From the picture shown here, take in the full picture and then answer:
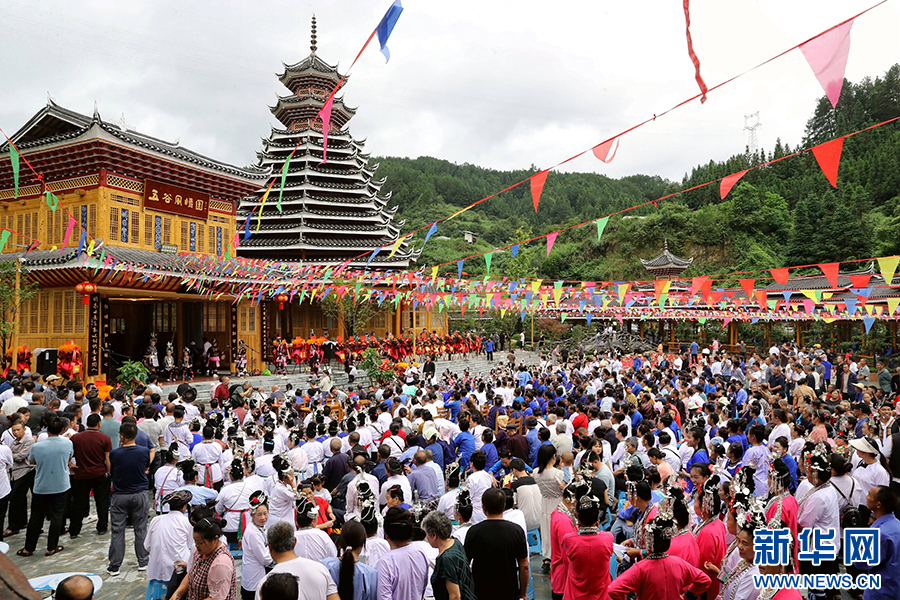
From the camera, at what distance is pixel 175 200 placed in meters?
20.1

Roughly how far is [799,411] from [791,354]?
13.5 m

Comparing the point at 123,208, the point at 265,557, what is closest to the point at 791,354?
the point at 265,557

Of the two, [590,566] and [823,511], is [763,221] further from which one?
[590,566]

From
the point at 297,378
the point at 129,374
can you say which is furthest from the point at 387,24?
the point at 297,378

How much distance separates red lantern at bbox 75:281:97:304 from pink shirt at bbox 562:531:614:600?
17.2 metres

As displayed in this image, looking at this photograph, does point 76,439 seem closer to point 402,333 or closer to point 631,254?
point 402,333

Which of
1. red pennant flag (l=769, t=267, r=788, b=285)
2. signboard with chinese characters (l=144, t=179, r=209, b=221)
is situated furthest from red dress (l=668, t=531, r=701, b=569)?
signboard with chinese characters (l=144, t=179, r=209, b=221)

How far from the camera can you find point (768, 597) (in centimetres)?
351

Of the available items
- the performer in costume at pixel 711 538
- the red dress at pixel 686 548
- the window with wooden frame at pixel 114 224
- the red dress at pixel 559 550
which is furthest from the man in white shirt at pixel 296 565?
the window with wooden frame at pixel 114 224

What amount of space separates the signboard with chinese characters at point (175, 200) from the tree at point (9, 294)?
4.20 meters

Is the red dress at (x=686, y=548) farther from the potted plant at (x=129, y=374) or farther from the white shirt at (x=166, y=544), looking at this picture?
the potted plant at (x=129, y=374)

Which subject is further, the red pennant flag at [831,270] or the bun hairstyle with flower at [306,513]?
the red pennant flag at [831,270]

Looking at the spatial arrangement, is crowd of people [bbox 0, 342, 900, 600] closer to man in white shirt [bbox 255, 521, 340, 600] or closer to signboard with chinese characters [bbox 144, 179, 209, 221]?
man in white shirt [bbox 255, 521, 340, 600]

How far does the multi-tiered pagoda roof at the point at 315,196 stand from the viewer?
31.7 m
